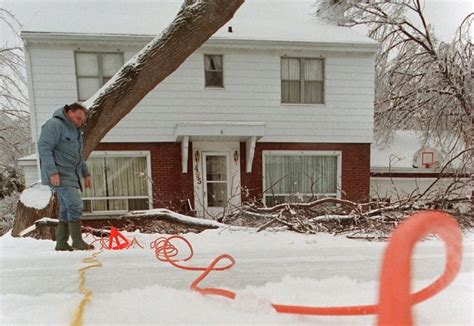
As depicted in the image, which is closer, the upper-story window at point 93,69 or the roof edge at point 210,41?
the roof edge at point 210,41

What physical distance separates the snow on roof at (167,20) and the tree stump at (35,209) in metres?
4.67

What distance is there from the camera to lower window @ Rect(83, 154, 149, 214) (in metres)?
6.86

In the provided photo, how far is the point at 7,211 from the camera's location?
27.1ft

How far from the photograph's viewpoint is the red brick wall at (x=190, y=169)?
22.5ft

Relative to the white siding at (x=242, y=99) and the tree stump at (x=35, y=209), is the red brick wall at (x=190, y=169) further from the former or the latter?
the tree stump at (x=35, y=209)

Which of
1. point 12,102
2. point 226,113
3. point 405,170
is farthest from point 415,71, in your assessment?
point 12,102

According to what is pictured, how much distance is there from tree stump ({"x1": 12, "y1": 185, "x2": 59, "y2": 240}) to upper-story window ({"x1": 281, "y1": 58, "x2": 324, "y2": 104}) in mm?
5913

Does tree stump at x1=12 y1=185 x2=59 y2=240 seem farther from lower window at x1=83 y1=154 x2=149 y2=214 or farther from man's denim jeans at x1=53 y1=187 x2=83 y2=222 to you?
lower window at x1=83 y1=154 x2=149 y2=214

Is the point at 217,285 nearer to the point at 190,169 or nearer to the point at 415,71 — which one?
the point at 190,169

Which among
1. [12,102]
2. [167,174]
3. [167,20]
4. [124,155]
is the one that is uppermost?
[167,20]

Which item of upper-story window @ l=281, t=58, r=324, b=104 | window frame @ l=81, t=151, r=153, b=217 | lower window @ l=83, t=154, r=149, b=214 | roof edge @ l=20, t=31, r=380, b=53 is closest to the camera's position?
roof edge @ l=20, t=31, r=380, b=53

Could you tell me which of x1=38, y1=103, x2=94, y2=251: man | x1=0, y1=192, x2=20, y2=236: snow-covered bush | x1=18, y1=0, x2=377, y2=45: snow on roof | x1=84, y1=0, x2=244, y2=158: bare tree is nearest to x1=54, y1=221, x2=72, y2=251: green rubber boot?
x1=38, y1=103, x2=94, y2=251: man

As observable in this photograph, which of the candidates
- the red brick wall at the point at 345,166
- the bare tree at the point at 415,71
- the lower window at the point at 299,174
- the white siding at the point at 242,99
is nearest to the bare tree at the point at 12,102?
the white siding at the point at 242,99

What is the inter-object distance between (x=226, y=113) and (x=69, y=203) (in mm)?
5098
